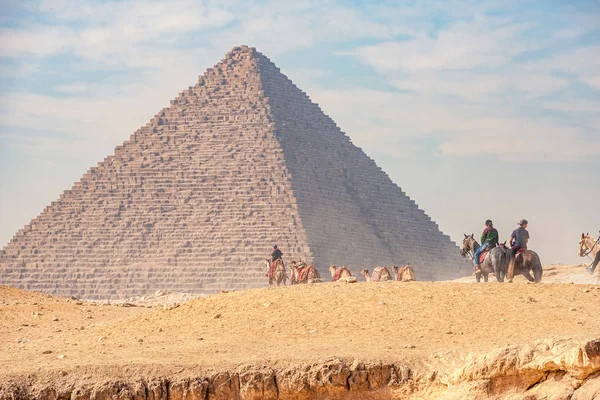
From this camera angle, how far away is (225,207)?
476ft

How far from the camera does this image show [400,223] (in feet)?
503

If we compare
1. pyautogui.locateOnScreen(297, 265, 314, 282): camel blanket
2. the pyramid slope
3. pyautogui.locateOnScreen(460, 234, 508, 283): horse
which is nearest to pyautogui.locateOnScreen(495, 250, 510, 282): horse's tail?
pyautogui.locateOnScreen(460, 234, 508, 283): horse

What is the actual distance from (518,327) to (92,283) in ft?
399

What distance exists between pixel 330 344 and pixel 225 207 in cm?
13013

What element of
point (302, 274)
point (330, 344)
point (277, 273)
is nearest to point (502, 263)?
point (330, 344)

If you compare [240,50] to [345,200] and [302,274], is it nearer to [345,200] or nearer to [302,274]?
[345,200]

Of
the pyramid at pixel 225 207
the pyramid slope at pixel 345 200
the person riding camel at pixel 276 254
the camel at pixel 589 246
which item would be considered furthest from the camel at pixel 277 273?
the pyramid slope at pixel 345 200

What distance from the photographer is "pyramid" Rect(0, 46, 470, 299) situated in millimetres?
135250

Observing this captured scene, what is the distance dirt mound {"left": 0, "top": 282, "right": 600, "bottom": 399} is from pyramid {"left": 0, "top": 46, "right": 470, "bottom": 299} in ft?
354

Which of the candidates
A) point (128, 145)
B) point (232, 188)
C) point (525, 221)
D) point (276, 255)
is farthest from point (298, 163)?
point (525, 221)

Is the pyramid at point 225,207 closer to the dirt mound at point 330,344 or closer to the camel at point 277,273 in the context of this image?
the camel at point 277,273

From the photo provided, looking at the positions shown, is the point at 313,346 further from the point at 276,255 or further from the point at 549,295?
the point at 276,255

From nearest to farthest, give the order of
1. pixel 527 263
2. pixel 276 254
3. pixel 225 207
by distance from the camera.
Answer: pixel 527 263
pixel 276 254
pixel 225 207

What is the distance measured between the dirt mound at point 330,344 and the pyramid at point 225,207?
107804mm
